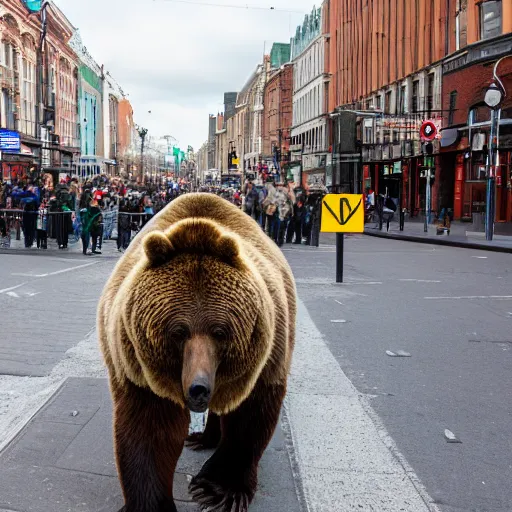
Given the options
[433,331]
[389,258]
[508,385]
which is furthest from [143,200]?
[508,385]

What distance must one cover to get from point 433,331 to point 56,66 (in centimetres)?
5175

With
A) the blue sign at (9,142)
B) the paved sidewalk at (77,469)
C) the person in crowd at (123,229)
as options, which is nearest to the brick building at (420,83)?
the person in crowd at (123,229)

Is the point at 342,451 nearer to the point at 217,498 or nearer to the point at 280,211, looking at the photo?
the point at 217,498

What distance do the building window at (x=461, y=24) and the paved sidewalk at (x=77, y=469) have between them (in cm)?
3054

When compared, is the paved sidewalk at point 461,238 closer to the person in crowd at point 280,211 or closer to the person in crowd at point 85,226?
the person in crowd at point 280,211

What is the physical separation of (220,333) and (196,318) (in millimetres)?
93

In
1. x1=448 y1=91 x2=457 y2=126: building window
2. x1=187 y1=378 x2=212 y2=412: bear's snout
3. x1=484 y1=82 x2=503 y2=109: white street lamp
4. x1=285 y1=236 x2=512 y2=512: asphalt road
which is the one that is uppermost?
x1=448 y1=91 x2=457 y2=126: building window

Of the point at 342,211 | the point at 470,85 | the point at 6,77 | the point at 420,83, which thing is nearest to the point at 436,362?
the point at 342,211

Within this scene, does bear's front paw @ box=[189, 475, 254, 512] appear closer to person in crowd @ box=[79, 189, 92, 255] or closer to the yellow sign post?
the yellow sign post

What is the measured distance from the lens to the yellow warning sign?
10.4 meters

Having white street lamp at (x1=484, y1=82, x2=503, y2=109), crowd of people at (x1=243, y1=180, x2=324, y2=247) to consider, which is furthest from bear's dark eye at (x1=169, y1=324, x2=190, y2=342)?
white street lamp at (x1=484, y1=82, x2=503, y2=109)

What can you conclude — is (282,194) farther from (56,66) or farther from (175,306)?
(56,66)

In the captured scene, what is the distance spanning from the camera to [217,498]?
2.97 metres

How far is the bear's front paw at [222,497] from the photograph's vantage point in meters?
2.93
